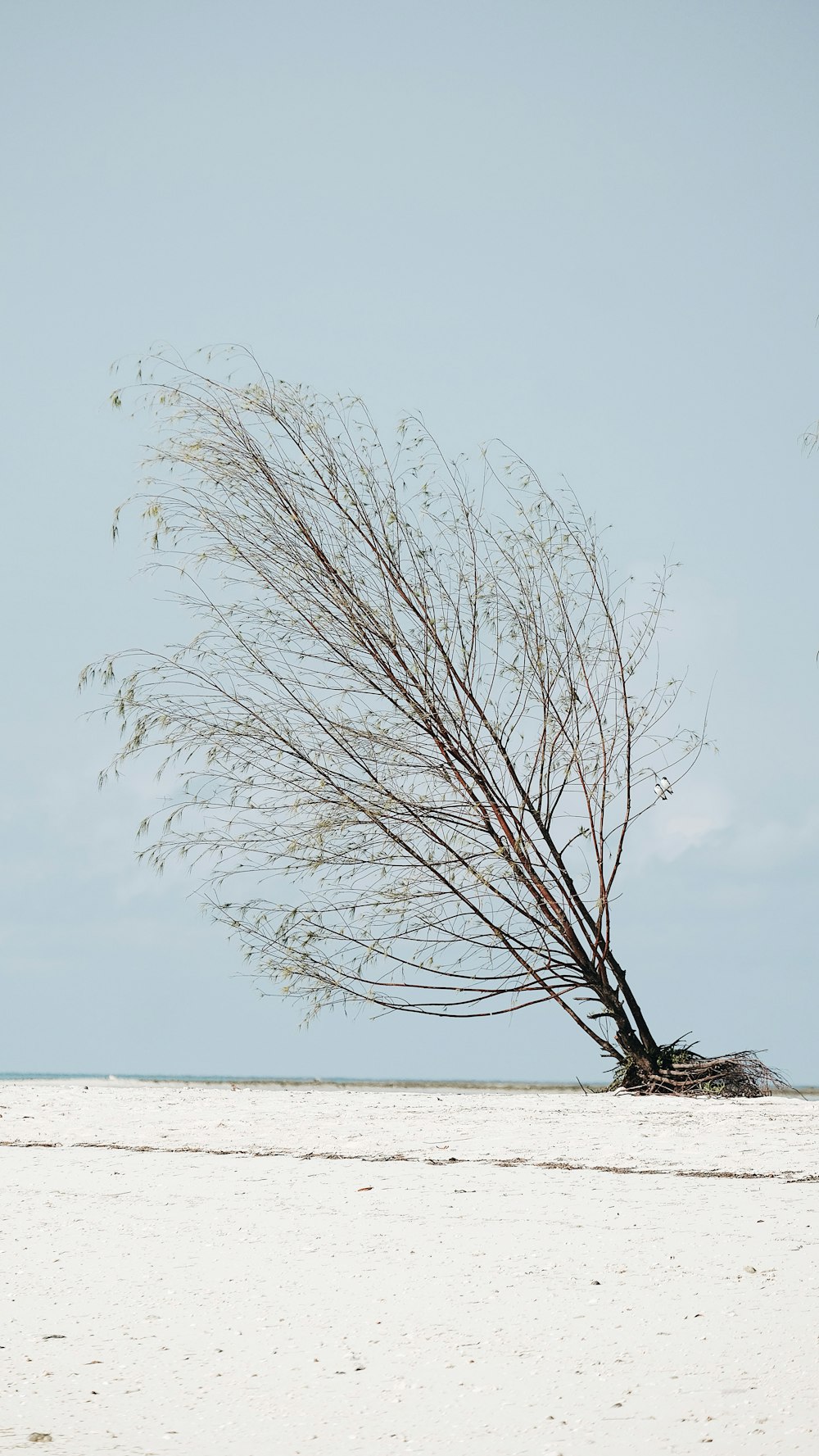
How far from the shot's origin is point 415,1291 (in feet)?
7.47

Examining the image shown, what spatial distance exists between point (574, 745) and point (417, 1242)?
12.0 feet

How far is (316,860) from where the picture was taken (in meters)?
5.89

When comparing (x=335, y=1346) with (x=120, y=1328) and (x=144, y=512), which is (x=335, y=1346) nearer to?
(x=120, y=1328)

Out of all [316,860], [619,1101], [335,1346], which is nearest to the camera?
[335,1346]

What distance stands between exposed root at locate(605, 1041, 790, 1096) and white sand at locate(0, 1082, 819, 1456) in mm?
1631

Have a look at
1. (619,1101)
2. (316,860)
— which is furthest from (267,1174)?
(316,860)

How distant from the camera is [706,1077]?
5.76m

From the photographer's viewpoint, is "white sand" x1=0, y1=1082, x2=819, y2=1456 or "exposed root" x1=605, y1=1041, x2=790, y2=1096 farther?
"exposed root" x1=605, y1=1041, x2=790, y2=1096

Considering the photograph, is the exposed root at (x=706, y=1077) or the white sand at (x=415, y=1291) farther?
the exposed root at (x=706, y=1077)

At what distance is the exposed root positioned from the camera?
5.75m

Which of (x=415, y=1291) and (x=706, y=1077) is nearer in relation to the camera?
(x=415, y=1291)

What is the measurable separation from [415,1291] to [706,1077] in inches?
150

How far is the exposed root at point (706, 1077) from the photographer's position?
5754mm

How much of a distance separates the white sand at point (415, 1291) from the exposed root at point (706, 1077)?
163 cm
